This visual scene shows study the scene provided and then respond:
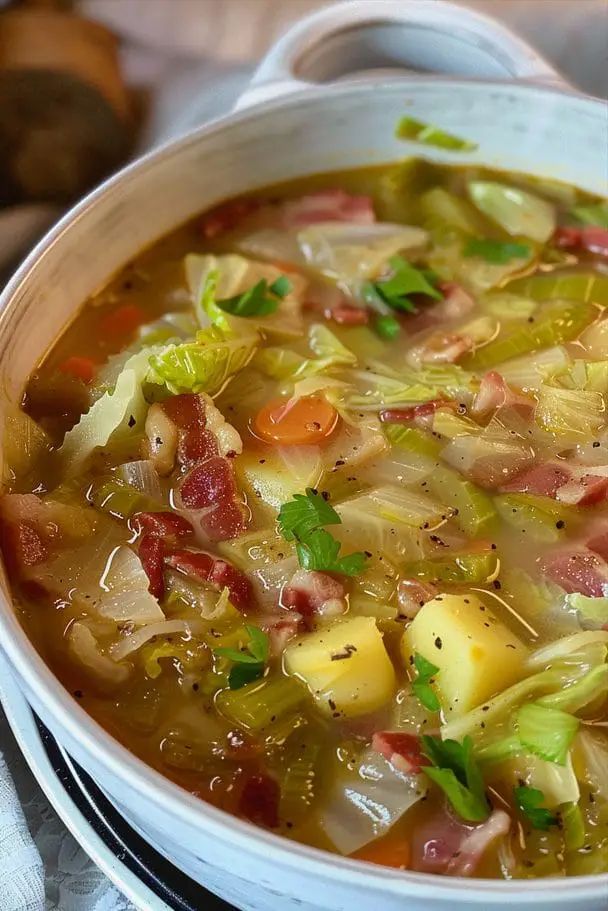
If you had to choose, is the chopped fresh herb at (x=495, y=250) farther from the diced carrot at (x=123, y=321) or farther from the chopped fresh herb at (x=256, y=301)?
the diced carrot at (x=123, y=321)

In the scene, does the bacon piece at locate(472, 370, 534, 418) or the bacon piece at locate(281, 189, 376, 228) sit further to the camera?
the bacon piece at locate(281, 189, 376, 228)

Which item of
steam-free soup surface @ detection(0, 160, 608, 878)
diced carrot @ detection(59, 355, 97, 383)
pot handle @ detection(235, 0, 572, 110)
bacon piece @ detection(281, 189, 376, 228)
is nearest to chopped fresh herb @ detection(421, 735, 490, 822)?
steam-free soup surface @ detection(0, 160, 608, 878)

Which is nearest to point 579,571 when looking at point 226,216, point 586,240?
point 586,240

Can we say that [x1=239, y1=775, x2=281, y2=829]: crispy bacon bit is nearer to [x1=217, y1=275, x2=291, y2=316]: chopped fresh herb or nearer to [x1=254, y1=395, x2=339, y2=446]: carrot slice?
[x1=254, y1=395, x2=339, y2=446]: carrot slice

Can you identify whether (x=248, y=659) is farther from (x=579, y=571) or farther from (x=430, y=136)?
(x=430, y=136)

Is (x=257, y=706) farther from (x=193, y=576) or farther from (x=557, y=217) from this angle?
(x=557, y=217)

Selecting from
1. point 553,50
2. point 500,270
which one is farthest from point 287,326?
point 553,50
